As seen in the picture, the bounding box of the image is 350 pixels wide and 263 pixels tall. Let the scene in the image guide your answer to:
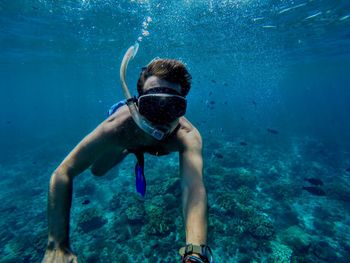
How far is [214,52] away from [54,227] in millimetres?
34261

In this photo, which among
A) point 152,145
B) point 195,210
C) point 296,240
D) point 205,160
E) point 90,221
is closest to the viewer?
point 195,210

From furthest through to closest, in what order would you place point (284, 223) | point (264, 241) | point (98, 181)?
point (98, 181)
point (284, 223)
point (264, 241)

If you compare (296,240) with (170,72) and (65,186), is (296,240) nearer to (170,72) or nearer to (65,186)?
(170,72)

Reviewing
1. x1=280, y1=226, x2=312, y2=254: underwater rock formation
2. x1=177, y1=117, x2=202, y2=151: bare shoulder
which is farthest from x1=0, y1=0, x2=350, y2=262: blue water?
x1=177, y1=117, x2=202, y2=151: bare shoulder

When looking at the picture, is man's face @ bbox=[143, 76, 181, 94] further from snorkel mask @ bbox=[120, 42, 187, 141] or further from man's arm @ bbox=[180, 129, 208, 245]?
man's arm @ bbox=[180, 129, 208, 245]

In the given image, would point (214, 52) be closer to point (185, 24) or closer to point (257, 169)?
point (185, 24)

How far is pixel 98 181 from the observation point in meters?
17.9

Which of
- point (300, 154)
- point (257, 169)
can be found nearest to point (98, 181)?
point (257, 169)

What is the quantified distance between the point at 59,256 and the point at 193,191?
1.45 metres

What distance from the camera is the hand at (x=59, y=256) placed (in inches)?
89.2

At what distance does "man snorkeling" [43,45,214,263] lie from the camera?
2.35 meters

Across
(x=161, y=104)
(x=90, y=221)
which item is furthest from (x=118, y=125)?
(x=90, y=221)

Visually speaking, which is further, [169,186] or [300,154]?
[300,154]

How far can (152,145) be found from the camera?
11.0 ft
